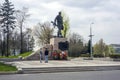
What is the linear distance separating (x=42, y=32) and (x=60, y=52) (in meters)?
40.5

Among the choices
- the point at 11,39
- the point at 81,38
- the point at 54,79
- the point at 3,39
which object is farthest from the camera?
the point at 81,38

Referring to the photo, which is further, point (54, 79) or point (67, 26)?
point (67, 26)

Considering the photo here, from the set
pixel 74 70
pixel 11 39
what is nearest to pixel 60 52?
pixel 74 70

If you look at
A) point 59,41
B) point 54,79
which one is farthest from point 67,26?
point 54,79

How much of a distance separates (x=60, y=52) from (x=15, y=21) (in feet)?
86.9

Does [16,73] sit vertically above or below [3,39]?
below

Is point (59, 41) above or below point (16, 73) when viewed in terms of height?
above

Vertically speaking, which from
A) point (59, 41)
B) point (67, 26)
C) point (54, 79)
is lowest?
point (54, 79)

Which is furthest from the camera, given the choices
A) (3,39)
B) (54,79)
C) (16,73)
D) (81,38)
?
(81,38)

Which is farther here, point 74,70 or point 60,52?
point 60,52

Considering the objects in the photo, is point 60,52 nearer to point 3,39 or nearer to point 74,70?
point 74,70

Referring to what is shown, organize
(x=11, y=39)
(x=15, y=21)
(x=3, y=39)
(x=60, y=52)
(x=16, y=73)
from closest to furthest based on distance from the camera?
(x=16, y=73) < (x=60, y=52) < (x=15, y=21) < (x=3, y=39) < (x=11, y=39)

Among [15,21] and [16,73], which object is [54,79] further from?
[15,21]

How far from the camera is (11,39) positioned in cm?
8544
